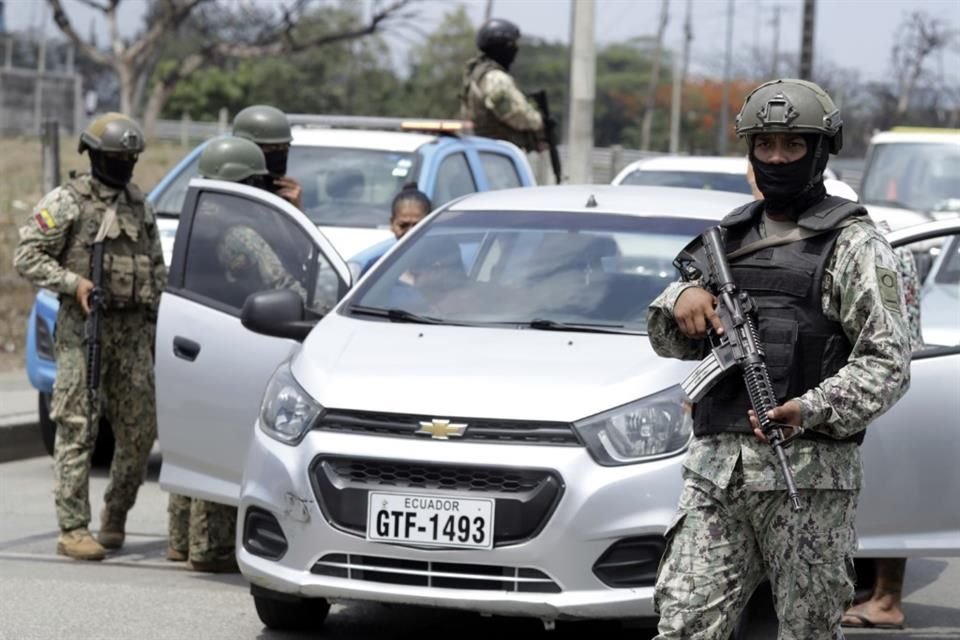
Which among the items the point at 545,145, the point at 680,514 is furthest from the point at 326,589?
the point at 545,145

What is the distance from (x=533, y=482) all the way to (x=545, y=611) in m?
0.38

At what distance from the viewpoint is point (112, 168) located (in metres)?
7.91

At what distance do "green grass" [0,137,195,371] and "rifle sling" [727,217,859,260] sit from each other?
5.06 metres

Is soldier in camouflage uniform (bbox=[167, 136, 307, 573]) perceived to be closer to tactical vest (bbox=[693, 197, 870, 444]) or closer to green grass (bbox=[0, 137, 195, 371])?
green grass (bbox=[0, 137, 195, 371])

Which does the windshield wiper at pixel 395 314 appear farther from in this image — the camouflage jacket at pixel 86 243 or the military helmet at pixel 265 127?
the military helmet at pixel 265 127

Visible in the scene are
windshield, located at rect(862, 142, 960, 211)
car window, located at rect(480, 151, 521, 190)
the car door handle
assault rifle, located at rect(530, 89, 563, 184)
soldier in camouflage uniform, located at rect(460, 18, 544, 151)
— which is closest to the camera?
the car door handle

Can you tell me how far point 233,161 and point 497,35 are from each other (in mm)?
5560

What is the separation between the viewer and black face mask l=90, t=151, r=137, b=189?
25.8 feet

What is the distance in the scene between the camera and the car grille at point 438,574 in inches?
217

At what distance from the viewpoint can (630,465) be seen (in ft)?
18.1

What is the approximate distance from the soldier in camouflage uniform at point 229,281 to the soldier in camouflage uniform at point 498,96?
548 centimetres

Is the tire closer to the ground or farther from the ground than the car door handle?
closer to the ground

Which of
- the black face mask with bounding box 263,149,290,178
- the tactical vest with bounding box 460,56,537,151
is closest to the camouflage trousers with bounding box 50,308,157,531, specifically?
the black face mask with bounding box 263,149,290,178

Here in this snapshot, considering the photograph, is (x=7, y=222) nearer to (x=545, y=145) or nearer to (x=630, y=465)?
(x=545, y=145)
